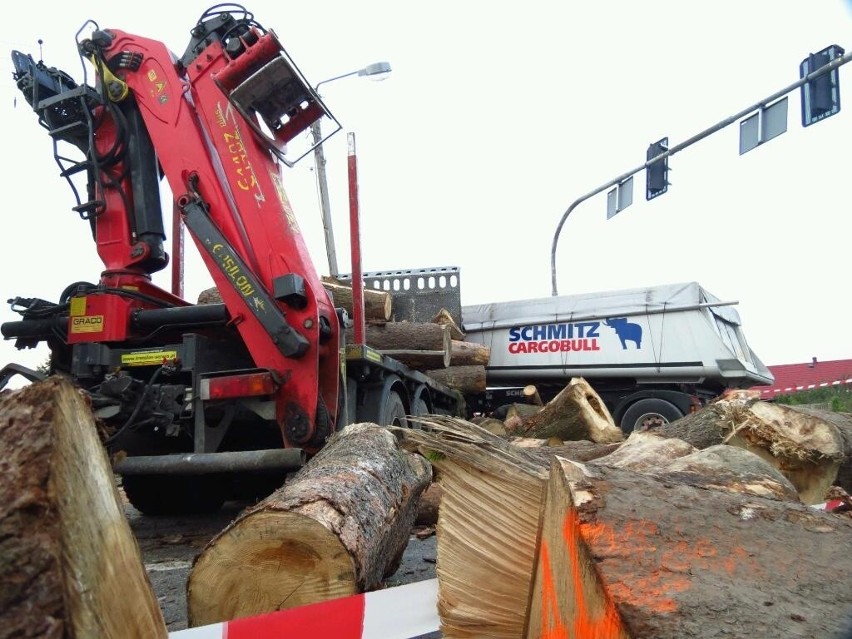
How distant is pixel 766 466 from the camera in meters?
3.12

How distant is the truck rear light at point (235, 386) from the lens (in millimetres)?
4656

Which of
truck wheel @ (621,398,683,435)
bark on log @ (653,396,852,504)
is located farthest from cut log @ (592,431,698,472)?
truck wheel @ (621,398,683,435)

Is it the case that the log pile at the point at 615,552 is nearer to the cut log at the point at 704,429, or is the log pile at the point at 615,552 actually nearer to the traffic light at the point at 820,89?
the cut log at the point at 704,429

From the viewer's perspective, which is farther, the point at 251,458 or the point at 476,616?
the point at 251,458

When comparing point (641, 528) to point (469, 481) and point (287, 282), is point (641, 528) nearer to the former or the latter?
point (469, 481)

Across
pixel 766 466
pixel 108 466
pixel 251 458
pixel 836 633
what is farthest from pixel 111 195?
pixel 836 633

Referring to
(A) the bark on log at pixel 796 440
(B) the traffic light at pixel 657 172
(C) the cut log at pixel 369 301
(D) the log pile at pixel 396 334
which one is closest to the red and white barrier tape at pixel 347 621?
(A) the bark on log at pixel 796 440

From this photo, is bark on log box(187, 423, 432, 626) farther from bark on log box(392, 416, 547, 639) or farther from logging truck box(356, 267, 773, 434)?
logging truck box(356, 267, 773, 434)

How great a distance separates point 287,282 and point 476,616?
3257mm

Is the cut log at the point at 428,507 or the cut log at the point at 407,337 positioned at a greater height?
the cut log at the point at 407,337

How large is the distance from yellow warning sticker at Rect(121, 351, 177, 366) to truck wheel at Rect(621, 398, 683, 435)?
23.2 feet

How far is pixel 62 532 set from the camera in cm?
125

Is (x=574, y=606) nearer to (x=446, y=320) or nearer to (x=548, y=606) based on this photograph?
(x=548, y=606)

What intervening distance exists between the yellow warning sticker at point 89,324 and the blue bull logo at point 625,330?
24.6 feet
